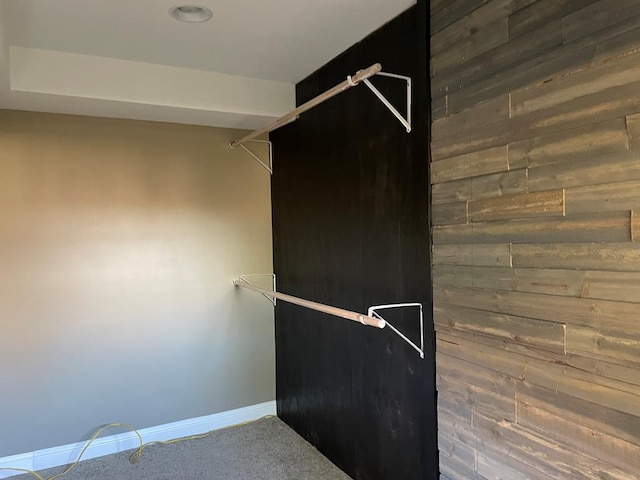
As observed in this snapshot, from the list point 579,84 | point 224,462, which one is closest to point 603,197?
point 579,84

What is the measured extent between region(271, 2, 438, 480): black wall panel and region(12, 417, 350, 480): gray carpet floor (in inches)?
4.4

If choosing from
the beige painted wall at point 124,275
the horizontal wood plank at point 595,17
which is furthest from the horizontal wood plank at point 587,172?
the beige painted wall at point 124,275

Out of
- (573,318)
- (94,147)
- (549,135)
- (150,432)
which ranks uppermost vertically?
(94,147)

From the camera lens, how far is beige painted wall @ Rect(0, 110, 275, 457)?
279 centimetres

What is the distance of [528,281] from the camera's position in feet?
5.02

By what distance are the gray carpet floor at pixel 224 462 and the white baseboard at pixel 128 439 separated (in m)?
0.05

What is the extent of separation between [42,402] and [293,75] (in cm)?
241

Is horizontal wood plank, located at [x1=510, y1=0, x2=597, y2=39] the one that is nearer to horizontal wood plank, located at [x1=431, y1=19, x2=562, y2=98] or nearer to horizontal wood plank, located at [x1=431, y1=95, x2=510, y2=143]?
horizontal wood plank, located at [x1=431, y1=19, x2=562, y2=98]

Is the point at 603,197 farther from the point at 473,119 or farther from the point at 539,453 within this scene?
the point at 539,453

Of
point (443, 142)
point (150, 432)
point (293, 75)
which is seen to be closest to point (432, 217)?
point (443, 142)

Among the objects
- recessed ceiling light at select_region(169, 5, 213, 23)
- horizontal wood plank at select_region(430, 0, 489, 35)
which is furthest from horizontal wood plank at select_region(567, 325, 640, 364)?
recessed ceiling light at select_region(169, 5, 213, 23)

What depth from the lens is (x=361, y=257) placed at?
7.86 ft

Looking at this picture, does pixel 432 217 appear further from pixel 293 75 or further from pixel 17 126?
pixel 17 126

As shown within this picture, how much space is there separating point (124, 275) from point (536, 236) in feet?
7.99
